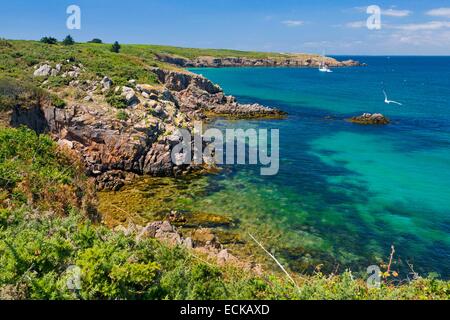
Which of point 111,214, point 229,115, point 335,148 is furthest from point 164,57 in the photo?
point 111,214

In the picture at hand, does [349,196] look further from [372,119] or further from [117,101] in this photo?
[372,119]

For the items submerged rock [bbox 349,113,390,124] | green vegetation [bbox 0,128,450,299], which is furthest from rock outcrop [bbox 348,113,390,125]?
green vegetation [bbox 0,128,450,299]

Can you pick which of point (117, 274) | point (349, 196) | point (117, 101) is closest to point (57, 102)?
point (117, 101)

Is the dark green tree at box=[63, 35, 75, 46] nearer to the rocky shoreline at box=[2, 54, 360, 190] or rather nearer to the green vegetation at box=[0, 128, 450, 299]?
the rocky shoreline at box=[2, 54, 360, 190]

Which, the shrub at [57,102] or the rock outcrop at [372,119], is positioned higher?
the shrub at [57,102]

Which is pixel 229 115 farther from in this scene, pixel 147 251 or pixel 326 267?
pixel 147 251

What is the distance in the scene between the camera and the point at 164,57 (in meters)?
144

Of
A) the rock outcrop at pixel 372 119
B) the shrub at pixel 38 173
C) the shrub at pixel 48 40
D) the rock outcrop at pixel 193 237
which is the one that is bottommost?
the rock outcrop at pixel 193 237

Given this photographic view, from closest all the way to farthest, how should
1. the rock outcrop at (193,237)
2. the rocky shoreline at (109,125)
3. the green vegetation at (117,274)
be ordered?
the green vegetation at (117,274), the rock outcrop at (193,237), the rocky shoreline at (109,125)

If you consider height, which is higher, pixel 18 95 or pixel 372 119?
pixel 18 95

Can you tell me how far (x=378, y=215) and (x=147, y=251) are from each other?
20826mm

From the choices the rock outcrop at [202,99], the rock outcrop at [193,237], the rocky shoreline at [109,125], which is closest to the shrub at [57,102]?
the rocky shoreline at [109,125]

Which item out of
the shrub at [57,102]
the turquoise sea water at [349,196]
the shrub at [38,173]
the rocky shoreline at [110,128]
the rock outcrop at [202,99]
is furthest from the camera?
the rock outcrop at [202,99]

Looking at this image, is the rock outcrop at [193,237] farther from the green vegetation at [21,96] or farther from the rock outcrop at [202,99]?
the rock outcrop at [202,99]
